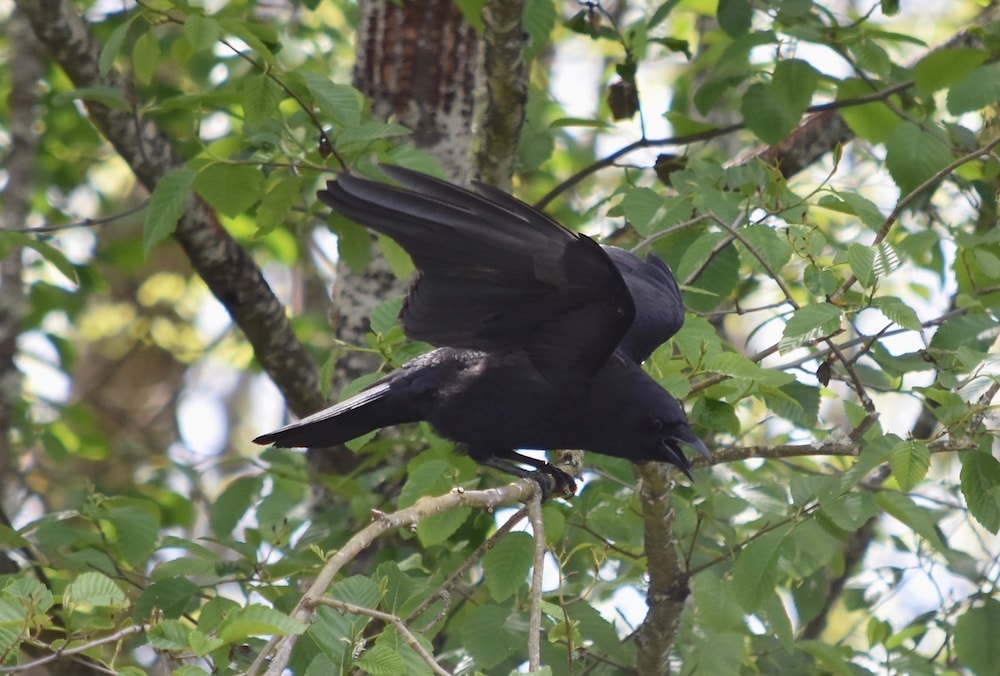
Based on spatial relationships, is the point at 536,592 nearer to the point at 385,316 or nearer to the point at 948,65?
the point at 385,316

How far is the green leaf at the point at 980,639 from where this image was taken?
3.79 m

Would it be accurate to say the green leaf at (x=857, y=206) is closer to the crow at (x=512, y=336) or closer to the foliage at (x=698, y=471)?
the foliage at (x=698, y=471)

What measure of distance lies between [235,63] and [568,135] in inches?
101

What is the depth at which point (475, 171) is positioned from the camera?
5.36m

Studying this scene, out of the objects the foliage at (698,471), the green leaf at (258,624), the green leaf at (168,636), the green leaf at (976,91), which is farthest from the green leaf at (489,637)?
the green leaf at (976,91)

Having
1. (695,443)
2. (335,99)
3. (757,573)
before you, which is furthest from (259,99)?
(757,573)

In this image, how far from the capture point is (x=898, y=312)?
3.09 metres

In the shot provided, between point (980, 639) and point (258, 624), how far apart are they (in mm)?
2787

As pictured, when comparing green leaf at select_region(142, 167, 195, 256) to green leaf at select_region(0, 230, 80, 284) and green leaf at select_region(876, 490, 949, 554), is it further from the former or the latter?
green leaf at select_region(876, 490, 949, 554)

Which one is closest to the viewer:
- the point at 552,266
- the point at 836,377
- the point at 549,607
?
the point at 549,607

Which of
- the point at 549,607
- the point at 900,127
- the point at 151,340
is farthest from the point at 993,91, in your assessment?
the point at 151,340

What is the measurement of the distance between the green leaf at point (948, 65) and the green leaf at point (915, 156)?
0.61 ft

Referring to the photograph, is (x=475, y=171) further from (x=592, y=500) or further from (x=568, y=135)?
(x=568, y=135)

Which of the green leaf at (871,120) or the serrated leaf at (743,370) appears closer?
the serrated leaf at (743,370)
